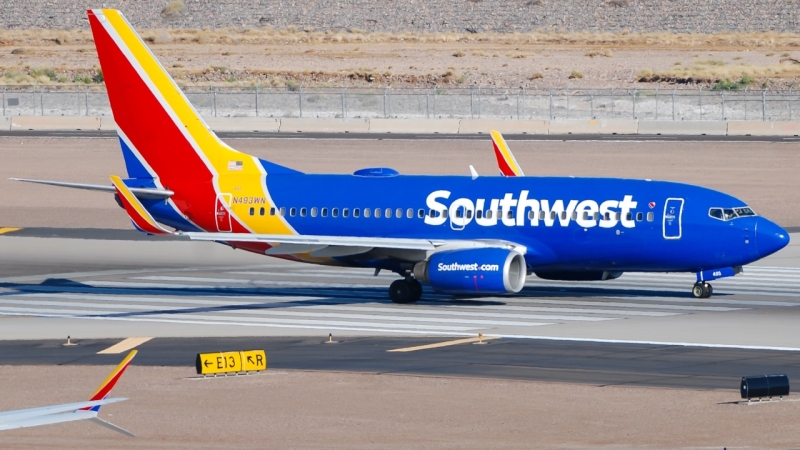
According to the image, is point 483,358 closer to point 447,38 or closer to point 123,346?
point 123,346

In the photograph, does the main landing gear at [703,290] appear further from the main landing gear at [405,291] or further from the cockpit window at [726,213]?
the main landing gear at [405,291]

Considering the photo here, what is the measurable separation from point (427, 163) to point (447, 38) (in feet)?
331

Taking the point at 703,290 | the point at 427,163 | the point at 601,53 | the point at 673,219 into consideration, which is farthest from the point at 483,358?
the point at 601,53

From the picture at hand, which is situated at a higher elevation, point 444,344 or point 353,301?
point 353,301

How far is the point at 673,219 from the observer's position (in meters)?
38.4

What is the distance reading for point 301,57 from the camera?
154 m

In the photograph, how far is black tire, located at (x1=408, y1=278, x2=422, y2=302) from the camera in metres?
39.9

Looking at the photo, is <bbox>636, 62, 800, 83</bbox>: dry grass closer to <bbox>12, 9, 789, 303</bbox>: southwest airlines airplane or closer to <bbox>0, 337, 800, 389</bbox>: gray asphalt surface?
<bbox>12, 9, 789, 303</bbox>: southwest airlines airplane

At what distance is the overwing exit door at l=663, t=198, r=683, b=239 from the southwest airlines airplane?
0.03 m

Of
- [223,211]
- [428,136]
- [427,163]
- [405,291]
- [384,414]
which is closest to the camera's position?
[384,414]

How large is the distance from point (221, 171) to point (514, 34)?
139066mm

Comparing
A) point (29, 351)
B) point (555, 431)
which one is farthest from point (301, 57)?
point (555, 431)

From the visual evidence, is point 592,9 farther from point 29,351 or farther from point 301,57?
point 29,351

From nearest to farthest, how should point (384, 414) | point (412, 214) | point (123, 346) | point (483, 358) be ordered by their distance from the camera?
point (384, 414) → point (483, 358) → point (123, 346) → point (412, 214)
